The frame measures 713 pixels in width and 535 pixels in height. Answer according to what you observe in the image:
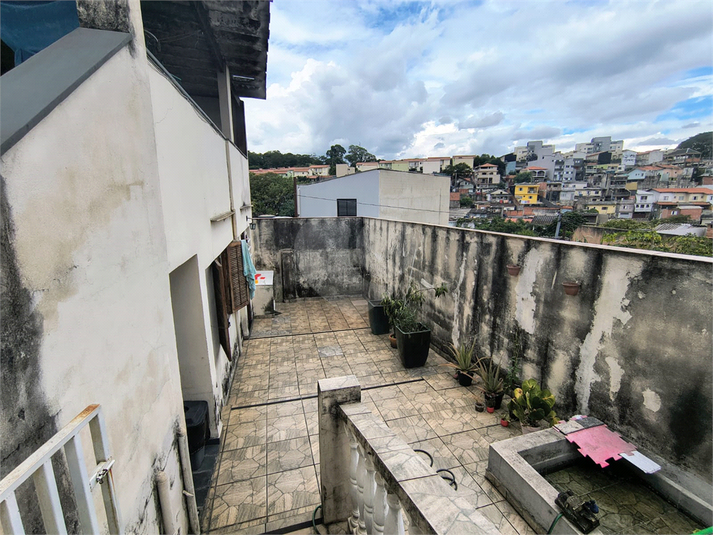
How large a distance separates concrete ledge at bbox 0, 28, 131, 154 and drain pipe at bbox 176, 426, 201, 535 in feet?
6.96

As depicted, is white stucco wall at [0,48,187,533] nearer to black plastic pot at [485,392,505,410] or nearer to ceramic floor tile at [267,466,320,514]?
ceramic floor tile at [267,466,320,514]

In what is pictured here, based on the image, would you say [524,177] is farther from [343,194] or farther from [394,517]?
[394,517]

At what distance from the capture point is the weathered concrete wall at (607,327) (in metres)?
2.59

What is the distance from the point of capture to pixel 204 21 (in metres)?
4.04

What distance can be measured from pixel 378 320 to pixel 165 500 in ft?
16.9

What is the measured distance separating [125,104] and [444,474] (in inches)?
156

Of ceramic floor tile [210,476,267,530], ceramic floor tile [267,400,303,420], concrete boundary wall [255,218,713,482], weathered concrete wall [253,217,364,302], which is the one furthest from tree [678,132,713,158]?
ceramic floor tile [210,476,267,530]

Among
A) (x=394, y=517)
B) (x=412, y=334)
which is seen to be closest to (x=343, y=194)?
(x=412, y=334)

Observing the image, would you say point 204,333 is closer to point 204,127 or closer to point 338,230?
point 204,127

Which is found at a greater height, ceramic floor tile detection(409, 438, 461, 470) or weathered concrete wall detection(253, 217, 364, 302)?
weathered concrete wall detection(253, 217, 364, 302)

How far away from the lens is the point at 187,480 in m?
2.48

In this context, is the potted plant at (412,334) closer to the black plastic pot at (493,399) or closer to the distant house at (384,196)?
the black plastic pot at (493,399)

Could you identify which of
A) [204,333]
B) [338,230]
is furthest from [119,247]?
[338,230]

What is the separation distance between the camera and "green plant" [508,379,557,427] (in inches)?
141
